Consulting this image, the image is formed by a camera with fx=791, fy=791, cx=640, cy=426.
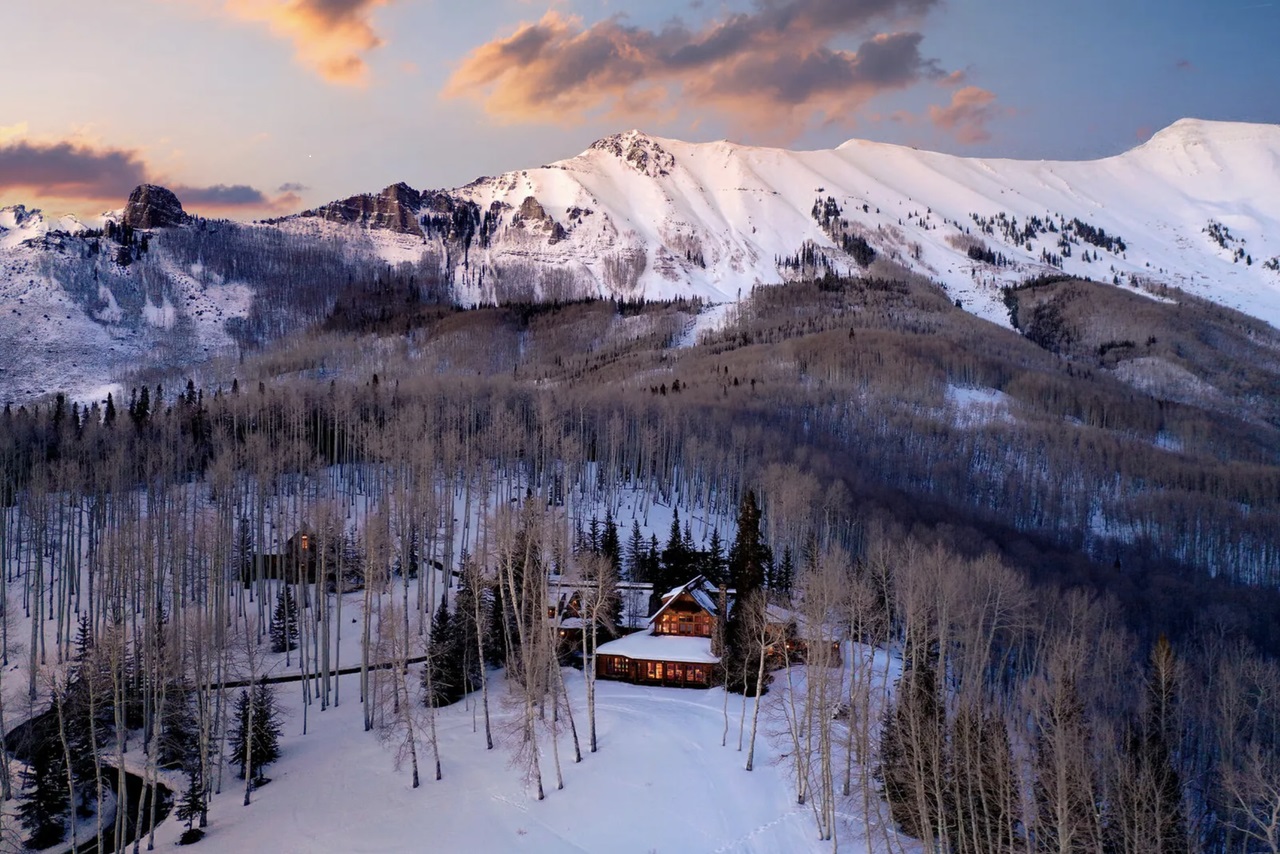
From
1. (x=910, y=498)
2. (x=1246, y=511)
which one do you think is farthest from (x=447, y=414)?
(x=1246, y=511)

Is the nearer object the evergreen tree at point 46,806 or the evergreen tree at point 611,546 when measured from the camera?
the evergreen tree at point 46,806

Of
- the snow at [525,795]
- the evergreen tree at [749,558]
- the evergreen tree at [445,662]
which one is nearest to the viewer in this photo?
the snow at [525,795]

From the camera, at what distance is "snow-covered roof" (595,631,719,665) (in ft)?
159

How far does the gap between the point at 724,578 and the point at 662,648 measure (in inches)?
478

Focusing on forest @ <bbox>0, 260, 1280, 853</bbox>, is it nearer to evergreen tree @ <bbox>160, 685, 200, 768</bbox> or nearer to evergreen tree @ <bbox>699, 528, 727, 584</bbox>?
evergreen tree @ <bbox>160, 685, 200, 768</bbox>

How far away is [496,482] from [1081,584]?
58.4m

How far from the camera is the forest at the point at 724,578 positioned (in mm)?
31469

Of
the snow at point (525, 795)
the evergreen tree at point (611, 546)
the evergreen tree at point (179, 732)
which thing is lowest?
the snow at point (525, 795)

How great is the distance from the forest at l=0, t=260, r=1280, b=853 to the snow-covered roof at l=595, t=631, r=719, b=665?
2.34 m

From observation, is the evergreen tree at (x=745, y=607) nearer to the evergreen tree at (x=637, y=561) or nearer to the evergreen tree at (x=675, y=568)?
the evergreen tree at (x=675, y=568)

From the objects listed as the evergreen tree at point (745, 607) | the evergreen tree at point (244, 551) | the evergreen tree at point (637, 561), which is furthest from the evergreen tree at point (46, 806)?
the evergreen tree at point (637, 561)

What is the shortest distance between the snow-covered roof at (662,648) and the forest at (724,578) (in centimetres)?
234

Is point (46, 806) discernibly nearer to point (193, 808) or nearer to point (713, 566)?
point (193, 808)

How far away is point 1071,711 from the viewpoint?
90.4 feet
